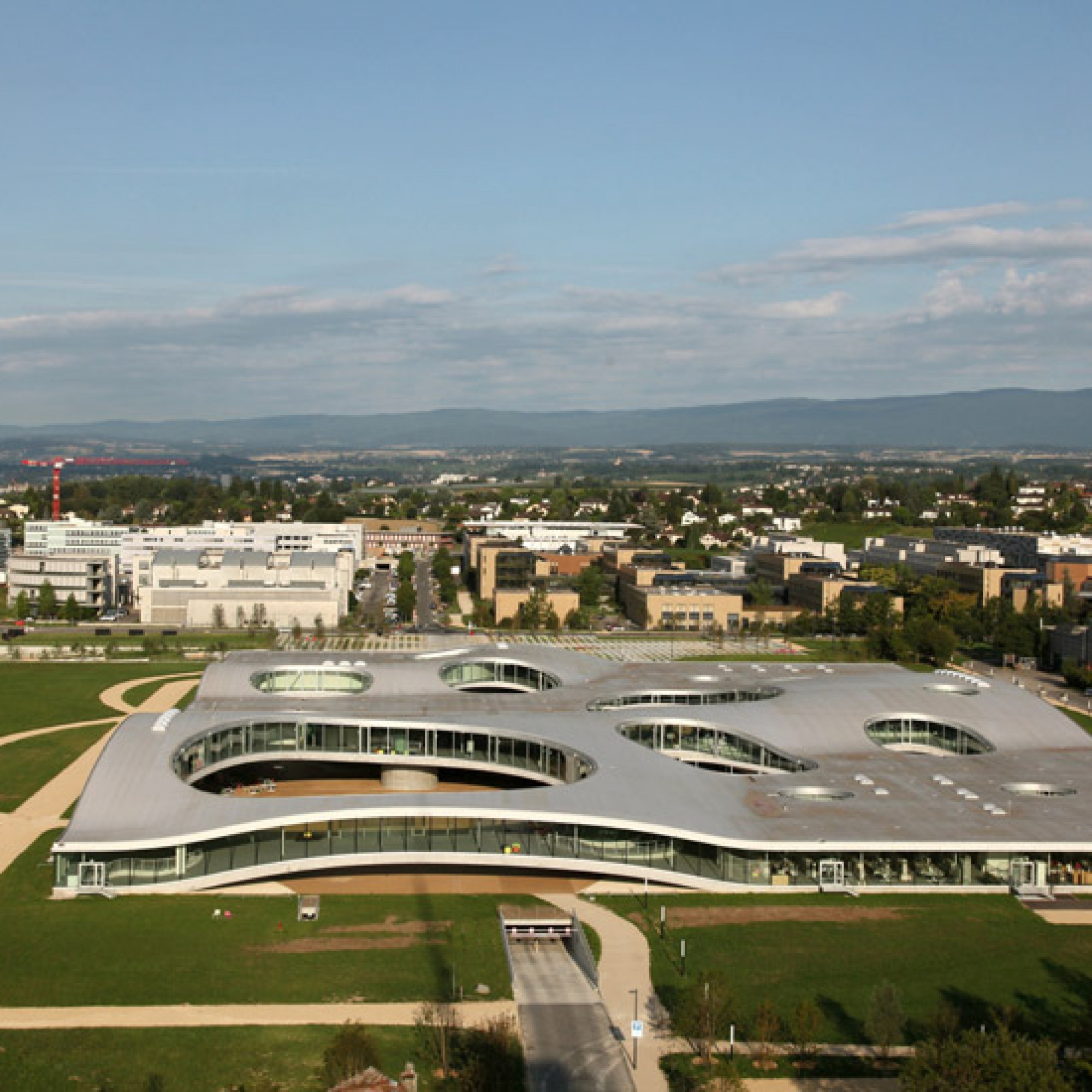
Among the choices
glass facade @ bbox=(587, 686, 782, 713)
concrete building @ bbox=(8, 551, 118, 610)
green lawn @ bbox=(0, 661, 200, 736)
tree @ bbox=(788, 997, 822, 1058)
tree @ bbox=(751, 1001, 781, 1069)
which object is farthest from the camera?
concrete building @ bbox=(8, 551, 118, 610)

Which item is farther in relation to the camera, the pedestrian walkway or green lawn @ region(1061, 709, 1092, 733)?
the pedestrian walkway

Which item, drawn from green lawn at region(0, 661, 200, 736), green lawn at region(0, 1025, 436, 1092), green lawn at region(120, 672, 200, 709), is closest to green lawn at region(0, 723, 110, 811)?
green lawn at region(0, 661, 200, 736)

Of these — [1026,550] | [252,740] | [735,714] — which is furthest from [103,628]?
[1026,550]

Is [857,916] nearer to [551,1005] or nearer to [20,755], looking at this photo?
[551,1005]

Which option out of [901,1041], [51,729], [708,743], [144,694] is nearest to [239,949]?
[901,1041]

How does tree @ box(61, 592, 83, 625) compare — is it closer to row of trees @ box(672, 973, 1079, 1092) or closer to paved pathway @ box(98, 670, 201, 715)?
paved pathway @ box(98, 670, 201, 715)
